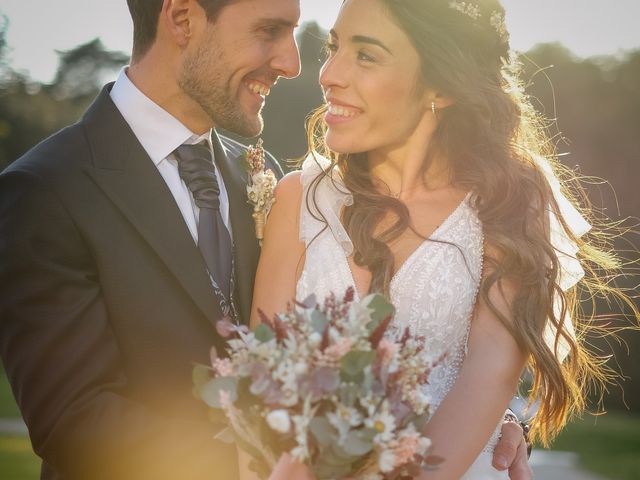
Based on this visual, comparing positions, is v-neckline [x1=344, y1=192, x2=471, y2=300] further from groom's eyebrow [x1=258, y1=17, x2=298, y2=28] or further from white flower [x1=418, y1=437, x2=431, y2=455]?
white flower [x1=418, y1=437, x2=431, y2=455]

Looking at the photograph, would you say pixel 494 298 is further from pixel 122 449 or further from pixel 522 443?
pixel 122 449

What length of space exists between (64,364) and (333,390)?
1.37 metres

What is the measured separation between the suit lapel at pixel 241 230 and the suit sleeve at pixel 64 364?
0.63 m

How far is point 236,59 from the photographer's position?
4324 mm

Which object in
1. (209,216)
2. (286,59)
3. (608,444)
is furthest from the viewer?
(608,444)

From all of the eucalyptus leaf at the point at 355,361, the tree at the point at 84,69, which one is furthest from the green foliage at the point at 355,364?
the tree at the point at 84,69

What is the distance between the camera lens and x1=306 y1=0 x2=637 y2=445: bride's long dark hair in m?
4.02

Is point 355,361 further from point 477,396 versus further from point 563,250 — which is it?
point 563,250

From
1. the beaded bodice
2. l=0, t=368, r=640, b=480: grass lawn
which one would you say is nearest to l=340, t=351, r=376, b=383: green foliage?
the beaded bodice

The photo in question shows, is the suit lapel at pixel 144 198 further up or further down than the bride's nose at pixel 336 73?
further down

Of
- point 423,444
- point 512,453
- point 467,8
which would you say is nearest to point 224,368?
point 423,444

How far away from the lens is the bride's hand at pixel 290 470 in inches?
113

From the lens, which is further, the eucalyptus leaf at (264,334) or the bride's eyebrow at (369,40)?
the bride's eyebrow at (369,40)

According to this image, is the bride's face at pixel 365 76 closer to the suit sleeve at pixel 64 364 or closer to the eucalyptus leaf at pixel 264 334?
the suit sleeve at pixel 64 364
